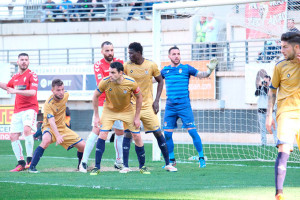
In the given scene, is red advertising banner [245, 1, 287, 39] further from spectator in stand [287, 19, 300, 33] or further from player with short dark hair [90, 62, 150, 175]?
player with short dark hair [90, 62, 150, 175]

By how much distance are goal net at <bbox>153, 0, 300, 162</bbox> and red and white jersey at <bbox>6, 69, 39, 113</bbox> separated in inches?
115

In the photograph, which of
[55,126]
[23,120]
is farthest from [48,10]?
[55,126]

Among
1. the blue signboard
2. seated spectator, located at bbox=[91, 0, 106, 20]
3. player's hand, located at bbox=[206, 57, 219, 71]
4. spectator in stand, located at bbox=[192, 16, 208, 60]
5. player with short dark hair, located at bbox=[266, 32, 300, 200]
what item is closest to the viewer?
player with short dark hair, located at bbox=[266, 32, 300, 200]

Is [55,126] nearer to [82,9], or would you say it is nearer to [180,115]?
[180,115]

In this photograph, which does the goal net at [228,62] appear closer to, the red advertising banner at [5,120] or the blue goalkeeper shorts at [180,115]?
the blue goalkeeper shorts at [180,115]

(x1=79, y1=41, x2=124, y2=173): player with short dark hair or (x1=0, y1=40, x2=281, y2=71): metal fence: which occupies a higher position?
(x1=0, y1=40, x2=281, y2=71): metal fence

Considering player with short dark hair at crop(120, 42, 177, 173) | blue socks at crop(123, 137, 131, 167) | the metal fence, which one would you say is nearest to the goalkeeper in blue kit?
player with short dark hair at crop(120, 42, 177, 173)

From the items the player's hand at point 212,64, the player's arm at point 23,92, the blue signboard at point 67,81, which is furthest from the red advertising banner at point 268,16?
the blue signboard at point 67,81

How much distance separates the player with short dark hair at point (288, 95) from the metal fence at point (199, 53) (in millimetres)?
7480

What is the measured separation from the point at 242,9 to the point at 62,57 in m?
13.3

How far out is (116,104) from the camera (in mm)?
9555

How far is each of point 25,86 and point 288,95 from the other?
5637 millimetres

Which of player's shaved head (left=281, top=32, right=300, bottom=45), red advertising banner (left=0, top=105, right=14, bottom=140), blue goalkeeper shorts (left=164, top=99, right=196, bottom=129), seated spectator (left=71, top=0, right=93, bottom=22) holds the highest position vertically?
seated spectator (left=71, top=0, right=93, bottom=22)

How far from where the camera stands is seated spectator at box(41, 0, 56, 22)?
26.8 metres
